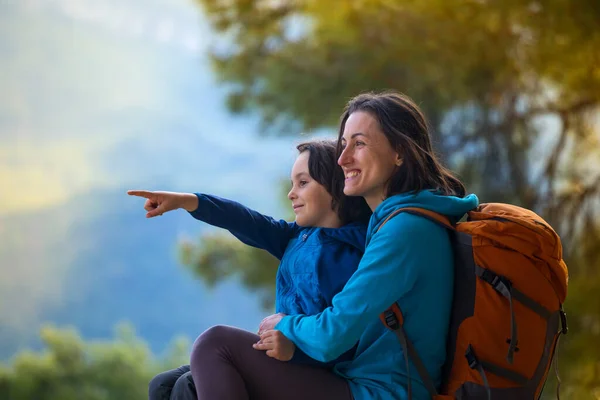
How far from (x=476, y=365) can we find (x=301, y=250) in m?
0.40

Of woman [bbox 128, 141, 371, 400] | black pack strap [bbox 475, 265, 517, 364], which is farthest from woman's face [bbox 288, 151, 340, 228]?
black pack strap [bbox 475, 265, 517, 364]

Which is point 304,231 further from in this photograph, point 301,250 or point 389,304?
point 389,304

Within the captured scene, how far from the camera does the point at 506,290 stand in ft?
3.70

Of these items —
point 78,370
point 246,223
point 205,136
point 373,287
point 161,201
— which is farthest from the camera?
point 205,136

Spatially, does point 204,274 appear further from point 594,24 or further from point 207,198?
point 207,198

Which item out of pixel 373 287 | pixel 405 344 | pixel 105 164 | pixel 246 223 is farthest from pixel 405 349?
pixel 105 164

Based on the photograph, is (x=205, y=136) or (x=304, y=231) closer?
(x=304, y=231)

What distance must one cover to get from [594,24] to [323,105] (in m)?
1.56

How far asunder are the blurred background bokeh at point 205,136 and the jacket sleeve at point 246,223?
99.1 inches

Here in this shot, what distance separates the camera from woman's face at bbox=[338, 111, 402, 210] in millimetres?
1273

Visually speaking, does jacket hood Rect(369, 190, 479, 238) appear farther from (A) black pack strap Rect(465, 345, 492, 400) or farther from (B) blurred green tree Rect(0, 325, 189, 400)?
(B) blurred green tree Rect(0, 325, 189, 400)

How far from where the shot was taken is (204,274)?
4.46 metres

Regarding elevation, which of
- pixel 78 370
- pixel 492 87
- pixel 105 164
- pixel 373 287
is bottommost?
pixel 373 287

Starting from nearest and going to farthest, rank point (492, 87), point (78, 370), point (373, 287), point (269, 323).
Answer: point (373, 287) < point (269, 323) < point (492, 87) < point (78, 370)
